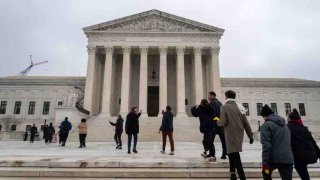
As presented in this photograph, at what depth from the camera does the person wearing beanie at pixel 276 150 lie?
180 inches

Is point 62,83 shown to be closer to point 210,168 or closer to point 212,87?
point 212,87

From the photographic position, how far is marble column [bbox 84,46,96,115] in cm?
3331

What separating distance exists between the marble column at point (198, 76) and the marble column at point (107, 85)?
11.3 m

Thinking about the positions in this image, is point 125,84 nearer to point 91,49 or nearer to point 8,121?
point 91,49

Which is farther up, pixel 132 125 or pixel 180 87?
pixel 180 87

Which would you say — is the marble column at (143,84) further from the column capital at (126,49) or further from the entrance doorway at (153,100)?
the entrance doorway at (153,100)

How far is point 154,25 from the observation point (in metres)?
35.9

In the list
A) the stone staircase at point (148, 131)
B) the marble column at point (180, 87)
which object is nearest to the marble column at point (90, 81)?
the stone staircase at point (148, 131)

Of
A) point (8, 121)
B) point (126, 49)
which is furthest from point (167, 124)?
point (8, 121)

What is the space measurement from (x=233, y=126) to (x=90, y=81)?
3017 cm

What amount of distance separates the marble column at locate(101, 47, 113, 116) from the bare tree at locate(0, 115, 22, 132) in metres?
21.6

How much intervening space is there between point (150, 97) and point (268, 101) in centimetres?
2270

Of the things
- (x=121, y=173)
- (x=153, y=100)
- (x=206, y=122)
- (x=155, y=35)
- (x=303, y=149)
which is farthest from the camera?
(x=153, y=100)

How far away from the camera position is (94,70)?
1361 inches
